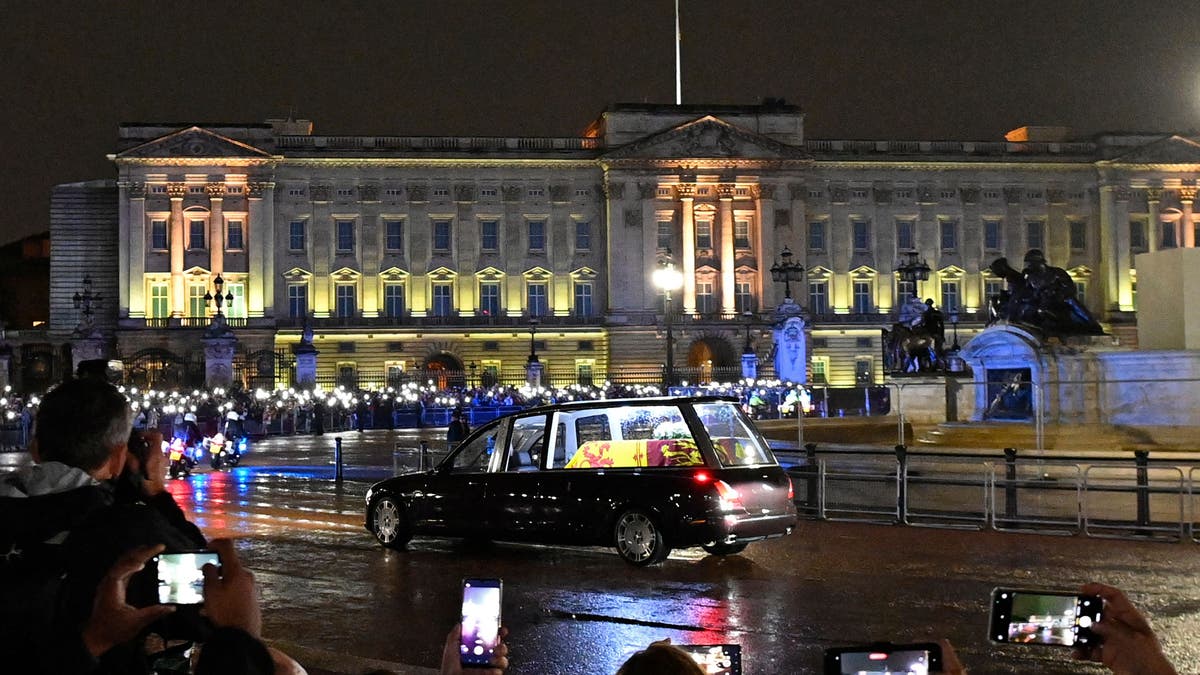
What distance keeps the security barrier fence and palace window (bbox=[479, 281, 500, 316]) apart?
2292 inches

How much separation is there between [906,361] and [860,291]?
52864mm

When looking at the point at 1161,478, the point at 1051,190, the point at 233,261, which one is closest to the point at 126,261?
the point at 233,261

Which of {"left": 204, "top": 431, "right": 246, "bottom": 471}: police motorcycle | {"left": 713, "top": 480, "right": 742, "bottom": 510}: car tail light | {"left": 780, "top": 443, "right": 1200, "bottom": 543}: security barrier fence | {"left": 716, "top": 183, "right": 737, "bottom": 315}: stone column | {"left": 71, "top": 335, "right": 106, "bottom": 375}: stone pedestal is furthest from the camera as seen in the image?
{"left": 716, "top": 183, "right": 737, "bottom": 315}: stone column

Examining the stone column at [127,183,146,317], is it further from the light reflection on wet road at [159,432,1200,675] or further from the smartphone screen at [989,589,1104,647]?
the smartphone screen at [989,589,1104,647]

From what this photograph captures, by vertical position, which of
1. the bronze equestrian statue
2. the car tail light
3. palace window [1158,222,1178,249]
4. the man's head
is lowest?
the car tail light

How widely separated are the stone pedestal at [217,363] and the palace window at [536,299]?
27040mm

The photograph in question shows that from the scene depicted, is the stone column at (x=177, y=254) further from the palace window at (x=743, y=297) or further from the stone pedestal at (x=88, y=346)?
the palace window at (x=743, y=297)

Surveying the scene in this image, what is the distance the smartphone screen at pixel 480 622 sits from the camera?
355cm

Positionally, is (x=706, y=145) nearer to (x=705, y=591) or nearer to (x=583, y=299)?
(x=583, y=299)

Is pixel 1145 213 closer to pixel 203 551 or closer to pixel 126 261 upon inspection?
pixel 126 261

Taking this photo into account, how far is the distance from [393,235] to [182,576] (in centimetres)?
7506

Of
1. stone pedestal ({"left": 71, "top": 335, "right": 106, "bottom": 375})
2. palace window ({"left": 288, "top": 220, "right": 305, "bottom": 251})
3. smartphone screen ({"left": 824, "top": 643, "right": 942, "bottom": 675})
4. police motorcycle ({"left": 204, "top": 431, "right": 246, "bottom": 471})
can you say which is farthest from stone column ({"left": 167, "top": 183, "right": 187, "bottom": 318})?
smartphone screen ({"left": 824, "top": 643, "right": 942, "bottom": 675})

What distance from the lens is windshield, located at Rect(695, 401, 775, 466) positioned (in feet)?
44.7

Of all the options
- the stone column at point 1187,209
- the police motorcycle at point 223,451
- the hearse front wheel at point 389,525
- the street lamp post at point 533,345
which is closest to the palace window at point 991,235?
the stone column at point 1187,209
